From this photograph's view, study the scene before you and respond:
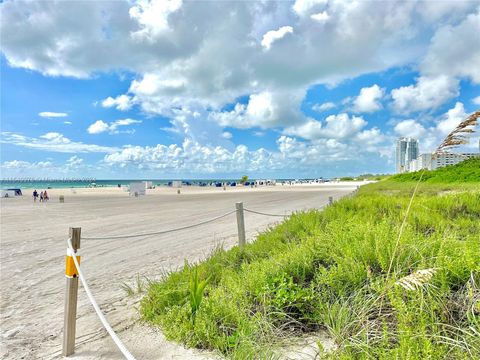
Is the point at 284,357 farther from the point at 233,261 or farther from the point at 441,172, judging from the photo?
the point at 441,172

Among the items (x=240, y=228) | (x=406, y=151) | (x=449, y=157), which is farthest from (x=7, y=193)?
(x=449, y=157)

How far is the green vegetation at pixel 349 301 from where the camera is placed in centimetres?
246

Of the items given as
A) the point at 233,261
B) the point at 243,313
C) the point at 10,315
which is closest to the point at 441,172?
the point at 233,261

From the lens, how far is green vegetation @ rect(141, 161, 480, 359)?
246cm

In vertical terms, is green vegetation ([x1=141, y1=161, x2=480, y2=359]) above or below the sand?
above

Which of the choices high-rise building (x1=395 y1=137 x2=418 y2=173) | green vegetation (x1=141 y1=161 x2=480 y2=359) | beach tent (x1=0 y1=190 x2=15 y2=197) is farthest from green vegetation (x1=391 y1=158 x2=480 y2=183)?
beach tent (x1=0 y1=190 x2=15 y2=197)

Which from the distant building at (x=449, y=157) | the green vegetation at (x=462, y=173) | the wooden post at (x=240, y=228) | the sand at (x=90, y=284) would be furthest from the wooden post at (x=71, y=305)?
the green vegetation at (x=462, y=173)

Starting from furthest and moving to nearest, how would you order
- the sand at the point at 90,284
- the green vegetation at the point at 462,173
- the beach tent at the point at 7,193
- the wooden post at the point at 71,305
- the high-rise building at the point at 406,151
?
the beach tent at the point at 7,193, the green vegetation at the point at 462,173, the high-rise building at the point at 406,151, the sand at the point at 90,284, the wooden post at the point at 71,305

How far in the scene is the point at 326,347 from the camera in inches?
112

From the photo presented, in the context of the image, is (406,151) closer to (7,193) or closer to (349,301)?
(349,301)

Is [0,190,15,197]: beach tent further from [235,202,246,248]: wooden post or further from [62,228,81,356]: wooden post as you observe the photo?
[62,228,81,356]: wooden post

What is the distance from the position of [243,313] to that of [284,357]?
0.64 m

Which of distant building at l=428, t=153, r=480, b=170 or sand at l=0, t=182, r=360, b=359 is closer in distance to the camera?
distant building at l=428, t=153, r=480, b=170

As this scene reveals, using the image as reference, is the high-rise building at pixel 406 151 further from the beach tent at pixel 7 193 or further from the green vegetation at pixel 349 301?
the beach tent at pixel 7 193
